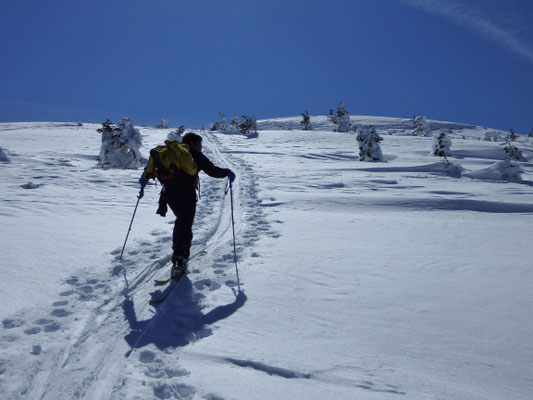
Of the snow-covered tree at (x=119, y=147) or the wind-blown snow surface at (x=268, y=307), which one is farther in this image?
the snow-covered tree at (x=119, y=147)

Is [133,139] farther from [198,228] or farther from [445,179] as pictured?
[445,179]

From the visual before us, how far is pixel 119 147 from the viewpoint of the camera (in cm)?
1608

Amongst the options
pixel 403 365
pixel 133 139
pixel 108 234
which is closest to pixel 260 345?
pixel 403 365

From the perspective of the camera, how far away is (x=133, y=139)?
16.8 m

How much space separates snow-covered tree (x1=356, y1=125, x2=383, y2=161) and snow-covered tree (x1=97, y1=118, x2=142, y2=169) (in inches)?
523

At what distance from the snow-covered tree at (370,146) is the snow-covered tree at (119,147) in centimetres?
1329

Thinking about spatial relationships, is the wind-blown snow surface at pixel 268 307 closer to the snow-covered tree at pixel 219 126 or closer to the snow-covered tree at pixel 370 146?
the snow-covered tree at pixel 370 146

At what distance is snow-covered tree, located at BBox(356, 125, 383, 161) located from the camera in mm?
19719

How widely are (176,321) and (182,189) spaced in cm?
175

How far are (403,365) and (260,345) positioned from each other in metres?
1.22

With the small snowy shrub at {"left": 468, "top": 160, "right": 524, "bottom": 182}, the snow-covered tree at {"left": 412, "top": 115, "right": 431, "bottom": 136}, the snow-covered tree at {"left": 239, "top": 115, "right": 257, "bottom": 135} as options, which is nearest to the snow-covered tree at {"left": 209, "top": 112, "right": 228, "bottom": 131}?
the snow-covered tree at {"left": 239, "top": 115, "right": 257, "bottom": 135}

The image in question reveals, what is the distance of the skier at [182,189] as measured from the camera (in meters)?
4.22

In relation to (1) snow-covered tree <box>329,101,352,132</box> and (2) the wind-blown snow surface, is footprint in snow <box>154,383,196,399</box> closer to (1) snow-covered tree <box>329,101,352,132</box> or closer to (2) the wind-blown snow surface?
(2) the wind-blown snow surface

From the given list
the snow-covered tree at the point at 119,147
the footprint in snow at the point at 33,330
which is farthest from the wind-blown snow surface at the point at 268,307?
the snow-covered tree at the point at 119,147
